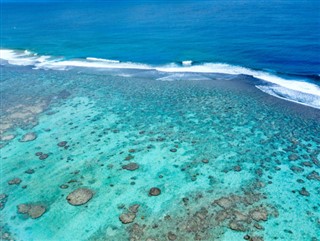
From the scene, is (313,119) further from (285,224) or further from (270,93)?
(285,224)

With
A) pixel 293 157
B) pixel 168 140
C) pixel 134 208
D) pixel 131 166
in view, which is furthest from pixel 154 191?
pixel 293 157

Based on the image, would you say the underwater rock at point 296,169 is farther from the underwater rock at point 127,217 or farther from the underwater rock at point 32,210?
the underwater rock at point 32,210

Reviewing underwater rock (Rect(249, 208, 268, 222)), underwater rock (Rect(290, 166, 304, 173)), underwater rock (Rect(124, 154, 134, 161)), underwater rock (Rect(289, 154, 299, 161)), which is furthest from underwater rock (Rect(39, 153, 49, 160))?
underwater rock (Rect(289, 154, 299, 161))

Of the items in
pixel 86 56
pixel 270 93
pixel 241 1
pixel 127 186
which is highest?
pixel 241 1

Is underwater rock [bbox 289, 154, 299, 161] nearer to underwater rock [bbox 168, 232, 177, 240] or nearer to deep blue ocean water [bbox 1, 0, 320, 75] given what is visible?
underwater rock [bbox 168, 232, 177, 240]

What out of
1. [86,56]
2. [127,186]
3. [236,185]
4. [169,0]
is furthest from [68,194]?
[169,0]

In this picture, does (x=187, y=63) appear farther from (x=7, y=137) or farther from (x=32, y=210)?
(x=32, y=210)

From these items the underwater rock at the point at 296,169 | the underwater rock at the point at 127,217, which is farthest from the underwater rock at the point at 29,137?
the underwater rock at the point at 296,169
